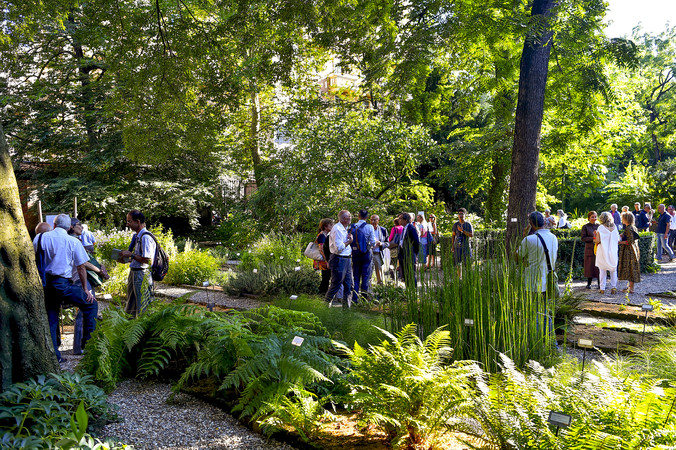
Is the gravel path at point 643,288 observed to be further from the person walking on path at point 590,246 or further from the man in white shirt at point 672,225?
the man in white shirt at point 672,225

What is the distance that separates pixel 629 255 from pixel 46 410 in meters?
10.0

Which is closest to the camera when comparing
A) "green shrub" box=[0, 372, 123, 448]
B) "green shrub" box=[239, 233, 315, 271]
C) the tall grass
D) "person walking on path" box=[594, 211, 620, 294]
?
"green shrub" box=[0, 372, 123, 448]

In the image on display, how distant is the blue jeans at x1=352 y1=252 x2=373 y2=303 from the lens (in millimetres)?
8539

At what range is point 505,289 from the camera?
12.4 ft

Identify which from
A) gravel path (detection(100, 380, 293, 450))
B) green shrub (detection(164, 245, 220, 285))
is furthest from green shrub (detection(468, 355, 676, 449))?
green shrub (detection(164, 245, 220, 285))

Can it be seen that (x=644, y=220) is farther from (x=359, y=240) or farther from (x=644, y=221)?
(x=359, y=240)

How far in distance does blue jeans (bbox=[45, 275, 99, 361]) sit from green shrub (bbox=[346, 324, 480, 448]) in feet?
13.1

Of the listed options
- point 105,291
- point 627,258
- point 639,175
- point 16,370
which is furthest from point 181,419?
point 639,175

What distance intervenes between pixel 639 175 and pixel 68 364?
2805 cm

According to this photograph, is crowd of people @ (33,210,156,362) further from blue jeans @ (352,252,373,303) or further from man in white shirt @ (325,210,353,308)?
blue jeans @ (352,252,373,303)

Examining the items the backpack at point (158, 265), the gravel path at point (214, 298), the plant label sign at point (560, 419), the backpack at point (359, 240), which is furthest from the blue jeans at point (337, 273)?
the plant label sign at point (560, 419)

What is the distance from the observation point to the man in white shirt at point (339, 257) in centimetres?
764

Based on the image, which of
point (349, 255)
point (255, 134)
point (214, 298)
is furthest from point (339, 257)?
point (255, 134)

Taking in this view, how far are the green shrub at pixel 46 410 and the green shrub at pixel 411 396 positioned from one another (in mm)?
1572
